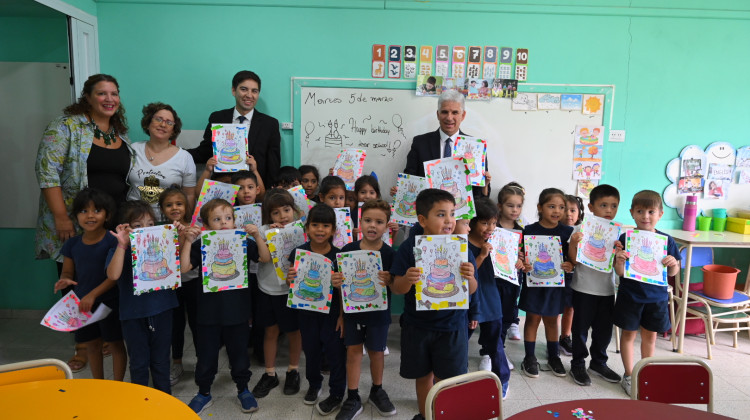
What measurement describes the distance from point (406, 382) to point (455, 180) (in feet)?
4.68

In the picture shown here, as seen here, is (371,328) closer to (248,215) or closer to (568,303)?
(248,215)

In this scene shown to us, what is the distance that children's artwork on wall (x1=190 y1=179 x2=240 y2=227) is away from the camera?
2.78 metres

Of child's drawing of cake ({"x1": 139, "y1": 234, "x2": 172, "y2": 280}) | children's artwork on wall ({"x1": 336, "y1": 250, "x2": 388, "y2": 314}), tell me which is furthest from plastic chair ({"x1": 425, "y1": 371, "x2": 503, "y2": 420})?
child's drawing of cake ({"x1": 139, "y1": 234, "x2": 172, "y2": 280})

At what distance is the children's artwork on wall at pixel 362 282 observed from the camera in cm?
234

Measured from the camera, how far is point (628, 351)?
2951mm

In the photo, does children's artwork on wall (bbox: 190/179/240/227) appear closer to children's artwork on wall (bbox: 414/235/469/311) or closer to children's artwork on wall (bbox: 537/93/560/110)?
children's artwork on wall (bbox: 414/235/469/311)

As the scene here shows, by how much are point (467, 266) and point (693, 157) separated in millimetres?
3260

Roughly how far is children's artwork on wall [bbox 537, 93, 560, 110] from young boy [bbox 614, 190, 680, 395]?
1.35 meters

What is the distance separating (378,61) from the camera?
Answer: 3793 mm

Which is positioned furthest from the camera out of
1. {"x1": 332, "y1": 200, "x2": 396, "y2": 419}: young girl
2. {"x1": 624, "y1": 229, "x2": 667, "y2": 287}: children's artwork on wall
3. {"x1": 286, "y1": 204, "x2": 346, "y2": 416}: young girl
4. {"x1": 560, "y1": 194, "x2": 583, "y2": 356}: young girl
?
{"x1": 560, "y1": 194, "x2": 583, "y2": 356}: young girl

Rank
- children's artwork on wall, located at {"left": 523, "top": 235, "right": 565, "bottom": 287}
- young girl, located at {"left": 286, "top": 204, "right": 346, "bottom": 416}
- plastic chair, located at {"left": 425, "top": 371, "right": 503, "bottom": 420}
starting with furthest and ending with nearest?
children's artwork on wall, located at {"left": 523, "top": 235, "right": 565, "bottom": 287}
young girl, located at {"left": 286, "top": 204, "right": 346, "bottom": 416}
plastic chair, located at {"left": 425, "top": 371, "right": 503, "bottom": 420}

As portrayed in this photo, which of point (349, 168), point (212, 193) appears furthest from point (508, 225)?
point (212, 193)

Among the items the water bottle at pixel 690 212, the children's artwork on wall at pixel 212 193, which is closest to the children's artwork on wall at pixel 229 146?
the children's artwork on wall at pixel 212 193

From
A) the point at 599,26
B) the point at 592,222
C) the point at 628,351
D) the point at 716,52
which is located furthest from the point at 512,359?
the point at 716,52
